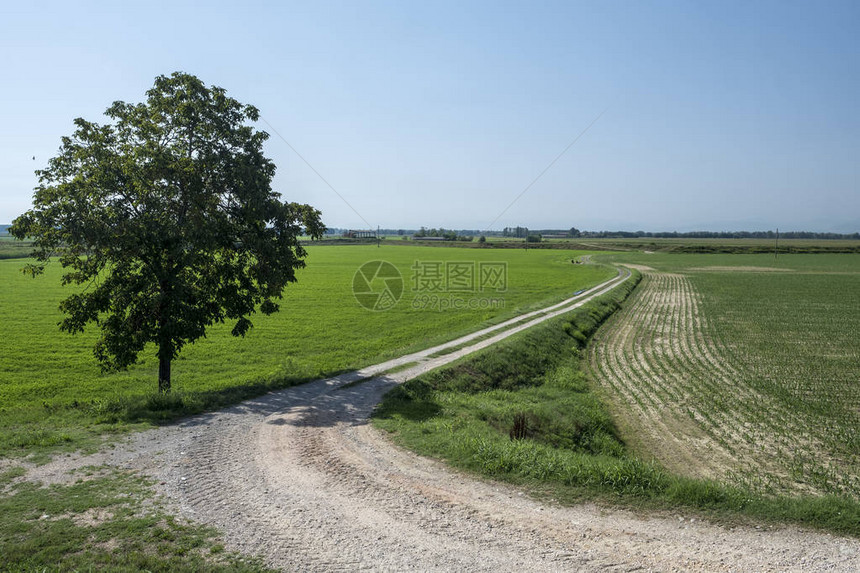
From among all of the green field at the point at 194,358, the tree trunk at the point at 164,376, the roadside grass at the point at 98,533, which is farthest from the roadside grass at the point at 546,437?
the tree trunk at the point at 164,376

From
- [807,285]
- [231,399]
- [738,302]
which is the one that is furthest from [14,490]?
[807,285]

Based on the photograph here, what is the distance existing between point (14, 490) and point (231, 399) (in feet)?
22.7

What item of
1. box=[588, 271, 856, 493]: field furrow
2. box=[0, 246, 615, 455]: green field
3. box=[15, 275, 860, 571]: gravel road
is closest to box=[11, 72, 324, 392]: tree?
box=[0, 246, 615, 455]: green field

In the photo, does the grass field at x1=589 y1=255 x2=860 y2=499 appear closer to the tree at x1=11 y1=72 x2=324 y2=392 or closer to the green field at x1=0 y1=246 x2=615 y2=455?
the green field at x1=0 y1=246 x2=615 y2=455

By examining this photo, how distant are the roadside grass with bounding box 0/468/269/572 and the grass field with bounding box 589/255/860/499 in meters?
12.3

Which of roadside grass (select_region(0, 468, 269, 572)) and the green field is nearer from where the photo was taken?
roadside grass (select_region(0, 468, 269, 572))

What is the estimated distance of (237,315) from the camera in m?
18.2

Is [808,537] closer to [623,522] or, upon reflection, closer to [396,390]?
[623,522]

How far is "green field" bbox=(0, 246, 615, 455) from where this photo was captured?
1451cm

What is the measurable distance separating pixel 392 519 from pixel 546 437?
770 centimetres

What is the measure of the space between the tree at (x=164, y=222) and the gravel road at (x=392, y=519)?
5.56 metres

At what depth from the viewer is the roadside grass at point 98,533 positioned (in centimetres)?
729

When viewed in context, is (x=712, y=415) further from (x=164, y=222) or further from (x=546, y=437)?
(x=164, y=222)

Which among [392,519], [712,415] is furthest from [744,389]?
[392,519]
